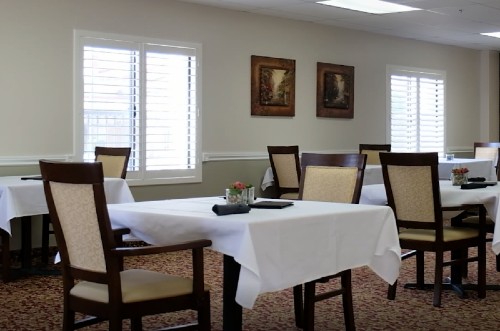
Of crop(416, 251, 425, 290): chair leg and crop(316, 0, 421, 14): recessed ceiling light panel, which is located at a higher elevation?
crop(316, 0, 421, 14): recessed ceiling light panel

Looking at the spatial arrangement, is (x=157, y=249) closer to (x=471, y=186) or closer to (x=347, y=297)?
(x=347, y=297)

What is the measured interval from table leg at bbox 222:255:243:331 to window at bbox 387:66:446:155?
7.36 m

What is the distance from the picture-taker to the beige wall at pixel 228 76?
6469mm

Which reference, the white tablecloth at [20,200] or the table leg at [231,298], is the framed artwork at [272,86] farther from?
the table leg at [231,298]

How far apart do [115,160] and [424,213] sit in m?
2.89

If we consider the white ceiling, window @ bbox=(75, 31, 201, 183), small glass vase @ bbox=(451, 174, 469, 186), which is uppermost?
the white ceiling

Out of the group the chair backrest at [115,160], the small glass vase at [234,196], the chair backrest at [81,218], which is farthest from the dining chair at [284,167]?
the chair backrest at [81,218]

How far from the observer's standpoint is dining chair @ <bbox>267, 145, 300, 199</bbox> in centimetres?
777

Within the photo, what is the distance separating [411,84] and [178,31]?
14.2 feet

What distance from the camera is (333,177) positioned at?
431cm

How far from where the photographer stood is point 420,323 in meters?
4.24

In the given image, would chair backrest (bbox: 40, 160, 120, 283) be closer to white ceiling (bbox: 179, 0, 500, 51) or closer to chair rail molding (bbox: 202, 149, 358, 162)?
chair rail molding (bbox: 202, 149, 358, 162)

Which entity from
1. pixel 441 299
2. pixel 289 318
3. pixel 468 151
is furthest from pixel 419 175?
pixel 468 151

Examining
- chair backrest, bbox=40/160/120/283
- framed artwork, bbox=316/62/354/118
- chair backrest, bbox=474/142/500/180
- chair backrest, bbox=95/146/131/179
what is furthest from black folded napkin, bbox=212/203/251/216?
chair backrest, bbox=474/142/500/180
